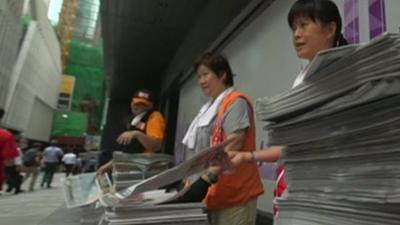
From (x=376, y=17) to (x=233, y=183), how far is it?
919 mm

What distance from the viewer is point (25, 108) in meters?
17.2

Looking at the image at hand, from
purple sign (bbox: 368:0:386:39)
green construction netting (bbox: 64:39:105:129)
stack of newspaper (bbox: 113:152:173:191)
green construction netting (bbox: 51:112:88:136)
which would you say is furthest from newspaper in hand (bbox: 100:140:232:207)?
green construction netting (bbox: 51:112:88:136)

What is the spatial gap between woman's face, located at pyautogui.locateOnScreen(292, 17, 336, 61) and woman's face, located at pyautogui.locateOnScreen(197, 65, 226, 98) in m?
0.63

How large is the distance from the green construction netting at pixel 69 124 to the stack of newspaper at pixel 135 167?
21863mm

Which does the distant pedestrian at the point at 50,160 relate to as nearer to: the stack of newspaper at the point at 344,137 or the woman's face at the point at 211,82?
the woman's face at the point at 211,82

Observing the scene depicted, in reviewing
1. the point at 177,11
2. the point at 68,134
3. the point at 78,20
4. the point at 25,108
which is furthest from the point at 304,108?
the point at 68,134

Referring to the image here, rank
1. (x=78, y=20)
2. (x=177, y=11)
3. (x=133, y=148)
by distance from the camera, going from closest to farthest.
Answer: (x=133, y=148) < (x=177, y=11) < (x=78, y=20)

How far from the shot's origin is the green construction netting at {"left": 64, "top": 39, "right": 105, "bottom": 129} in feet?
70.2

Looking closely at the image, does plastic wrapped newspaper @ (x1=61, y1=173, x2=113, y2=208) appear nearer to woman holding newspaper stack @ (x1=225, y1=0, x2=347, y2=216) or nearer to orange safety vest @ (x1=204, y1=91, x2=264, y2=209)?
orange safety vest @ (x1=204, y1=91, x2=264, y2=209)

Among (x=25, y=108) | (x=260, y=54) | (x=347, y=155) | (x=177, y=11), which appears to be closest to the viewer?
(x=347, y=155)

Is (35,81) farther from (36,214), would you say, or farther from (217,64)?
(217,64)

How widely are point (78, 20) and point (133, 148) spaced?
20697mm

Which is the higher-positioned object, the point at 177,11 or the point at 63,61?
the point at 63,61

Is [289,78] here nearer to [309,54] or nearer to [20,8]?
[309,54]
